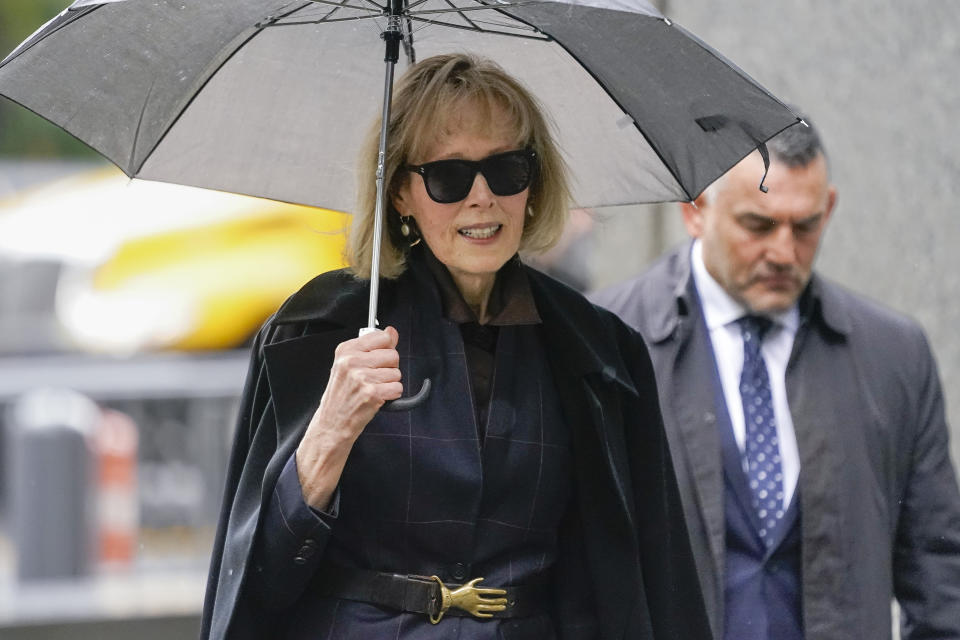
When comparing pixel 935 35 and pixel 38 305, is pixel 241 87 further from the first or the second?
pixel 38 305

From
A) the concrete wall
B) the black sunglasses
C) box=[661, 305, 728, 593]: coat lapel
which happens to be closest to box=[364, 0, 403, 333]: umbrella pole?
the black sunglasses

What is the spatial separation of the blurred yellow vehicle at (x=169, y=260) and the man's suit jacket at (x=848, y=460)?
7.67 m

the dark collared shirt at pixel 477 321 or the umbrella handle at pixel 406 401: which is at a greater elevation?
the dark collared shirt at pixel 477 321

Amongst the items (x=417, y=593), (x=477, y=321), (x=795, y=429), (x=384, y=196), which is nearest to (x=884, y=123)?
(x=795, y=429)

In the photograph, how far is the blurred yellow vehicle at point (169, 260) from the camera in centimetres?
1246

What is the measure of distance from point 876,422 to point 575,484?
108cm

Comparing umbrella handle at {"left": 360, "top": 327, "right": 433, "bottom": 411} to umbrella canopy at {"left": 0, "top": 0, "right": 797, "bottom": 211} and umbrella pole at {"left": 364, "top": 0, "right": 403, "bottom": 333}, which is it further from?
umbrella canopy at {"left": 0, "top": 0, "right": 797, "bottom": 211}

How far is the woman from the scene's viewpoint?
133 inches

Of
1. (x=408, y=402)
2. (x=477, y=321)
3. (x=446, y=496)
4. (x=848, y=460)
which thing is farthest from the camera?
(x=848, y=460)

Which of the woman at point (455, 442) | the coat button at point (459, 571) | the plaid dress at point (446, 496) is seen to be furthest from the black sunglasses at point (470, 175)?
the coat button at point (459, 571)

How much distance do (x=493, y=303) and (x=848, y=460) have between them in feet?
3.65

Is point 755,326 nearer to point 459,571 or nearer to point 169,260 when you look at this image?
point 459,571

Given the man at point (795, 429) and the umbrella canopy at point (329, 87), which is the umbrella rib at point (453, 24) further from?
the man at point (795, 429)

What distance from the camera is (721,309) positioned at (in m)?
4.49
